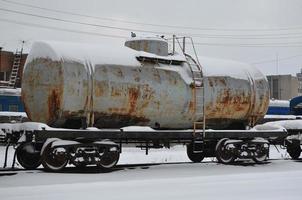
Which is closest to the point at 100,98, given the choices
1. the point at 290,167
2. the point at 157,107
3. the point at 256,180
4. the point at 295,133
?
the point at 157,107

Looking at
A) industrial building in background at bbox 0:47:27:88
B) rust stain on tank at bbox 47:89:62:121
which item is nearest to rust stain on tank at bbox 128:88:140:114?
rust stain on tank at bbox 47:89:62:121

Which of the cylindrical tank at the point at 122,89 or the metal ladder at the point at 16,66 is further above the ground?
the metal ladder at the point at 16,66

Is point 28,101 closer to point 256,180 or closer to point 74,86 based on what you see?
point 74,86

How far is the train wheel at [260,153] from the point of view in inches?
631

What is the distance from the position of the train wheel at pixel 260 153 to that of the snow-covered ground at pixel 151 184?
3.03 metres

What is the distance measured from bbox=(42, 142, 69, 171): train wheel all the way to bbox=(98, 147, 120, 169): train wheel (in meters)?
1.05

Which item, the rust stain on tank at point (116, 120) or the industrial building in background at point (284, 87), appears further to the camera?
the industrial building in background at point (284, 87)

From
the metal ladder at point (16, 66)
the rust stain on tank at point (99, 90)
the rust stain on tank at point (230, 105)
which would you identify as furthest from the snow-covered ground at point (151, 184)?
the metal ladder at point (16, 66)

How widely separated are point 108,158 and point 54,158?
5.15 ft

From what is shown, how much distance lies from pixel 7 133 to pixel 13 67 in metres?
36.1

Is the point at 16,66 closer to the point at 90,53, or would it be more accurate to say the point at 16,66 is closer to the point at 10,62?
the point at 10,62

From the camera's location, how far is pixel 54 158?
1204 cm

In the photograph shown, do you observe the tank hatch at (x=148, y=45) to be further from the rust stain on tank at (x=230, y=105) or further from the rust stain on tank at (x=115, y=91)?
the rust stain on tank at (x=230, y=105)

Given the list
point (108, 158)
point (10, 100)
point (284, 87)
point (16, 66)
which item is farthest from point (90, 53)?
point (284, 87)
